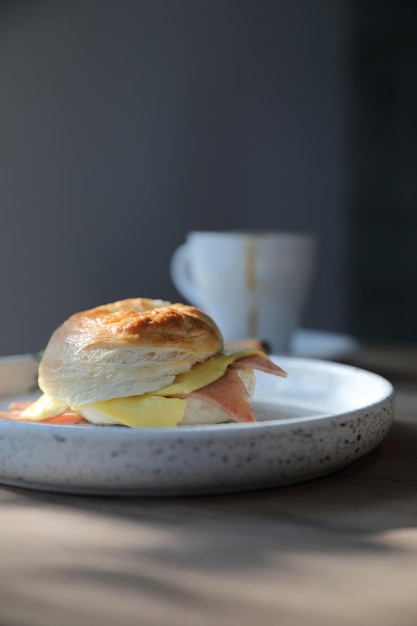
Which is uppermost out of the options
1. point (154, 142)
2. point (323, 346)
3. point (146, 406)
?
point (154, 142)

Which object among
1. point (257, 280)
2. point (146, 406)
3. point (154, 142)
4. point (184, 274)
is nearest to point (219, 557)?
point (146, 406)

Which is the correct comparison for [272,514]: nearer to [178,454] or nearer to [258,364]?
[178,454]

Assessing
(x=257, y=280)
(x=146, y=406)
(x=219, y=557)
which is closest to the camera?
(x=219, y=557)

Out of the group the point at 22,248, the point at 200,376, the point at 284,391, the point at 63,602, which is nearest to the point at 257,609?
the point at 63,602

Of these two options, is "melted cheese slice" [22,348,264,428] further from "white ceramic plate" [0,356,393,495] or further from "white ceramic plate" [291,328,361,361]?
"white ceramic plate" [291,328,361,361]

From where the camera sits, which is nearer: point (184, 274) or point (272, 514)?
point (272, 514)

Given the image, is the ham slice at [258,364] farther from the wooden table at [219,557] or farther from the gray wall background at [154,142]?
the gray wall background at [154,142]

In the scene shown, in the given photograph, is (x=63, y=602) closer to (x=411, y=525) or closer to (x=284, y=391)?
(x=411, y=525)

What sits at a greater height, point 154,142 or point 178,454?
point 154,142
